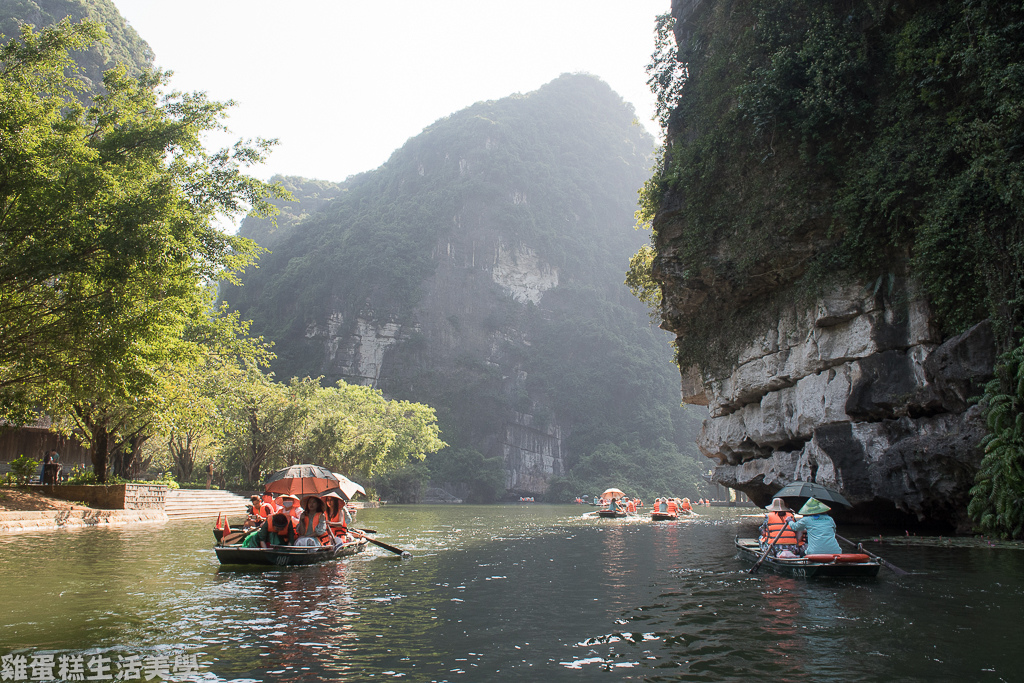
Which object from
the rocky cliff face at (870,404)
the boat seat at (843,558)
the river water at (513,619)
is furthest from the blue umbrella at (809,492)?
the rocky cliff face at (870,404)

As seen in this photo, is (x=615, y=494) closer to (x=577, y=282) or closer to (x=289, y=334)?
(x=289, y=334)

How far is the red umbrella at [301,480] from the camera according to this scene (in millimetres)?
15141

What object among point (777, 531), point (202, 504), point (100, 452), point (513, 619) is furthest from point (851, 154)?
point (202, 504)

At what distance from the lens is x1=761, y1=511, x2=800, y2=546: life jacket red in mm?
11312

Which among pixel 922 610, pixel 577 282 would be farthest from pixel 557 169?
pixel 922 610

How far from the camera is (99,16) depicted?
6556cm

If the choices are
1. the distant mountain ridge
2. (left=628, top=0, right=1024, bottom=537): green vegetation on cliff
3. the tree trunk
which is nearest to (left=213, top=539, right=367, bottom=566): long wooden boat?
the tree trunk

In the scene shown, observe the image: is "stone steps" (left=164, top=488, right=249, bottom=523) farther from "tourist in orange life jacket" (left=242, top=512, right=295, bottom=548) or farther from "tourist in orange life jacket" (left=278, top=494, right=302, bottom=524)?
"tourist in orange life jacket" (left=242, top=512, right=295, bottom=548)

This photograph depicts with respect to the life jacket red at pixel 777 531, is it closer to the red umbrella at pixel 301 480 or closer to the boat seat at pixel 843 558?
the boat seat at pixel 843 558

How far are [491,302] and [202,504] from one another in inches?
3073

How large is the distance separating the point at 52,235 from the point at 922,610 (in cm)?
1710

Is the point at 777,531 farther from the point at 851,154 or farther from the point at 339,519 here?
the point at 851,154

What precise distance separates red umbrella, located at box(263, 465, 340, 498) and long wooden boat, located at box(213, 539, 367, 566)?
257 cm

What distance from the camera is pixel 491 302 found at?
105m
